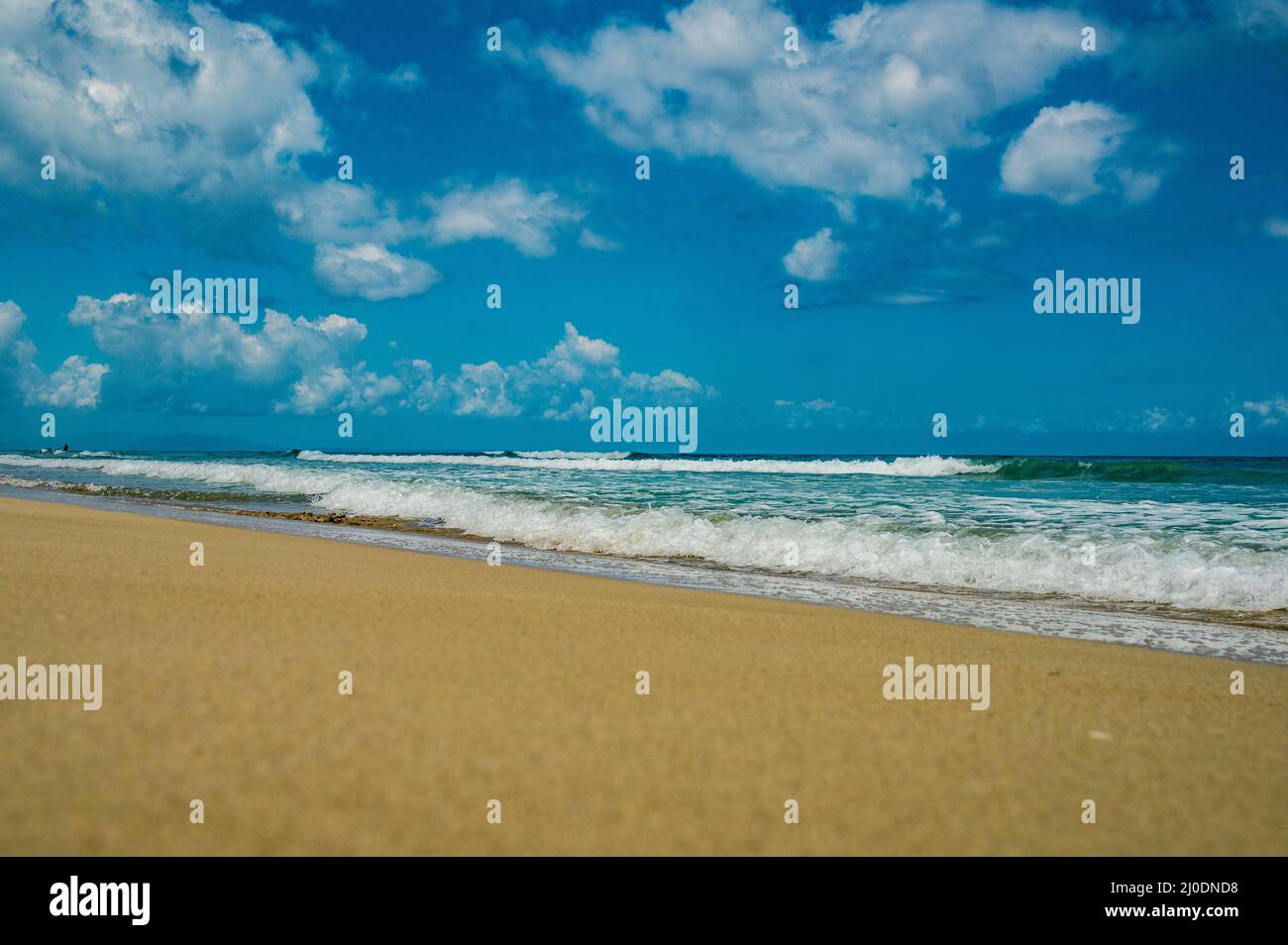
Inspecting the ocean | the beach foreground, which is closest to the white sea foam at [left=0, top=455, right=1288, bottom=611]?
the ocean

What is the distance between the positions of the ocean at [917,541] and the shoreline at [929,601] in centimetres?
4

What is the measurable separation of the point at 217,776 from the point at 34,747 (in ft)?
2.51

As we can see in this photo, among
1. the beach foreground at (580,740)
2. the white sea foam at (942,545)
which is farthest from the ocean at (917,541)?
the beach foreground at (580,740)

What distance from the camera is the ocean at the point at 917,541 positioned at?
9.00 metres

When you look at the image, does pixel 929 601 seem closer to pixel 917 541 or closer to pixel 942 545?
pixel 942 545

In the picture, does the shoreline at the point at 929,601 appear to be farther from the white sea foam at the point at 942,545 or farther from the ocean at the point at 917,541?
the white sea foam at the point at 942,545

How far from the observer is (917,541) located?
40.0ft

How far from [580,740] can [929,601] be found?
22.7ft

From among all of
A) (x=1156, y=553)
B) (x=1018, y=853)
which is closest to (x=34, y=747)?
(x=1018, y=853)

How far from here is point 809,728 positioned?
148 inches

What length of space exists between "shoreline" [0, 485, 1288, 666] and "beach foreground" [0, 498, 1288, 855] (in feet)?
4.21

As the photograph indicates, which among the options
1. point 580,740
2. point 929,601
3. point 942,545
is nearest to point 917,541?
point 942,545

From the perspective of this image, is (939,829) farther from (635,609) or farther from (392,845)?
(635,609)
